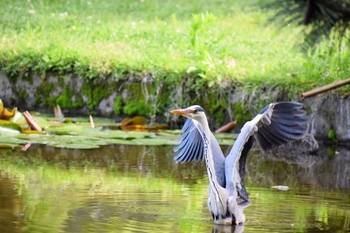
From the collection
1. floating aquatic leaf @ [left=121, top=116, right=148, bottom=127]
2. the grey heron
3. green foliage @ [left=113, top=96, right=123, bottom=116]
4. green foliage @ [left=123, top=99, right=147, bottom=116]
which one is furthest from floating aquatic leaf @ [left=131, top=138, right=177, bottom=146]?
the grey heron

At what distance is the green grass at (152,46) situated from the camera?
9.02 meters

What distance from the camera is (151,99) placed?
9281 millimetres

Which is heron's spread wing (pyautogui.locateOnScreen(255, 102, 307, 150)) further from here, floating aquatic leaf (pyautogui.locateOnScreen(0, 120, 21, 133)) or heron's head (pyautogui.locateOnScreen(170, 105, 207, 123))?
floating aquatic leaf (pyautogui.locateOnScreen(0, 120, 21, 133))

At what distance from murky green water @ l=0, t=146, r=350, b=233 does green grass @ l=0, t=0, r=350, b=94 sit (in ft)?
4.29

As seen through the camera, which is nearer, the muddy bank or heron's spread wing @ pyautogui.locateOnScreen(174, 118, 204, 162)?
heron's spread wing @ pyautogui.locateOnScreen(174, 118, 204, 162)

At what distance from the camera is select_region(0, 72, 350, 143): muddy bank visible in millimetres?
8469

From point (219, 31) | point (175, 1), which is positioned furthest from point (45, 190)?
point (175, 1)

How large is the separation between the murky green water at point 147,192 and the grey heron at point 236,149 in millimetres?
138

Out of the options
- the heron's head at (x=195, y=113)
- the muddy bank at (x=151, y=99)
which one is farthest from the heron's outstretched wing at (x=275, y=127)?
the muddy bank at (x=151, y=99)

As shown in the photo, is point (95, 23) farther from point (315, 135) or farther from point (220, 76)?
point (315, 135)

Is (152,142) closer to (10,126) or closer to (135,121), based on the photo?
(135,121)

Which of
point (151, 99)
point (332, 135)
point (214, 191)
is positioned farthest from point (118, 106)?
point (214, 191)

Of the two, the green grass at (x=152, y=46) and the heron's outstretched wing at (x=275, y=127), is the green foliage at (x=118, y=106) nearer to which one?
the green grass at (x=152, y=46)

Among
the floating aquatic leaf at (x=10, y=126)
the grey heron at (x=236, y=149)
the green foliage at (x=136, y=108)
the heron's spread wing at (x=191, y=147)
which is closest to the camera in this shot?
the grey heron at (x=236, y=149)
